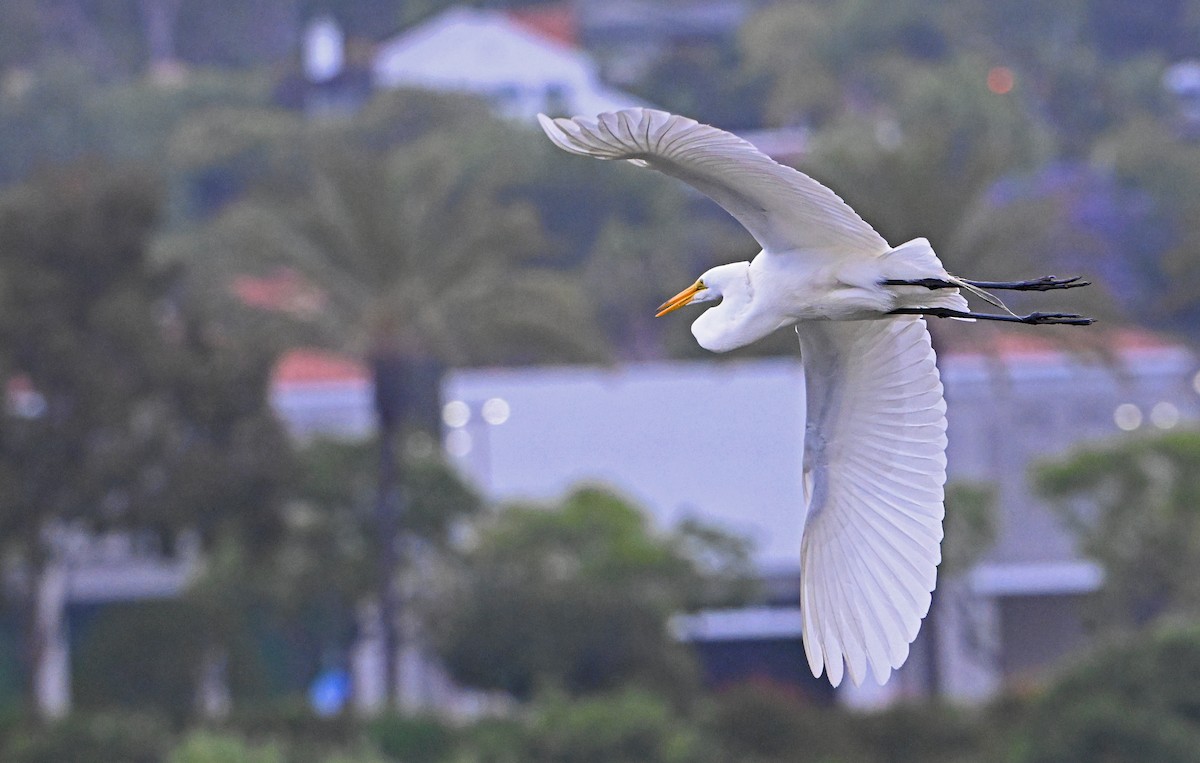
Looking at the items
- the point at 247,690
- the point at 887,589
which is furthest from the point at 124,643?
the point at 887,589

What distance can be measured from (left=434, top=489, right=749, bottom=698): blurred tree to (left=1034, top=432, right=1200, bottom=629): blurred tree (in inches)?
136

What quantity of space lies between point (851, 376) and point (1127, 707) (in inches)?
490

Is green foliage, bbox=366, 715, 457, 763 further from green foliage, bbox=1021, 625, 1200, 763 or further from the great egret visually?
the great egret

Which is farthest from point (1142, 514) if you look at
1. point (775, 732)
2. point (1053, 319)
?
point (1053, 319)

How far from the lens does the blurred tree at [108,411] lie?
2286 cm

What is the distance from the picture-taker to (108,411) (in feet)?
75.4

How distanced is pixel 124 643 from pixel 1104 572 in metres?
9.49

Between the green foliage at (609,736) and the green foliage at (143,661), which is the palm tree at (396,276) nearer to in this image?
the green foliage at (143,661)

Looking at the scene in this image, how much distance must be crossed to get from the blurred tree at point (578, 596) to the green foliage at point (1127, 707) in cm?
381

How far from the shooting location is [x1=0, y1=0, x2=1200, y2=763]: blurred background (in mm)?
20594

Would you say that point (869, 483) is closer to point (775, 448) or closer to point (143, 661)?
point (143, 661)

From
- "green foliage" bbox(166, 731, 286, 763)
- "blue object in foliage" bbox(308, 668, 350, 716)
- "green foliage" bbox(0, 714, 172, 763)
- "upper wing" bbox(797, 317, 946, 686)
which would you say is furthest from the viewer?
"blue object in foliage" bbox(308, 668, 350, 716)

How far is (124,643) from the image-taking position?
2386 centimetres

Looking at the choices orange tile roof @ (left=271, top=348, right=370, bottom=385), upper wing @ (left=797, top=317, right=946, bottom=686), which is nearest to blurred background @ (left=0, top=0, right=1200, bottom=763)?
orange tile roof @ (left=271, top=348, right=370, bottom=385)
